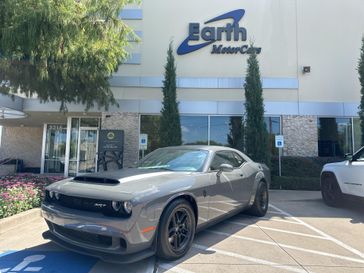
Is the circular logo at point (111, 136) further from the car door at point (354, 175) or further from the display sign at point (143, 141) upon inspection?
the car door at point (354, 175)

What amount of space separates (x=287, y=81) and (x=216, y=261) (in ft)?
36.7

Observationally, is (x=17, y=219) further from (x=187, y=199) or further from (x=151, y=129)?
(x=151, y=129)

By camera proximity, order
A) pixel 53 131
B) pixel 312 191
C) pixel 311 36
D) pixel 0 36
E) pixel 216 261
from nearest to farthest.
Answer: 1. pixel 216 261
2. pixel 0 36
3. pixel 312 191
4. pixel 311 36
5. pixel 53 131

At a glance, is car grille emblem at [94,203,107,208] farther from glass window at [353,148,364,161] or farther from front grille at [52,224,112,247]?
glass window at [353,148,364,161]

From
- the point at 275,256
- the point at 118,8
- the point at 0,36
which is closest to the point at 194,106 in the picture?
the point at 118,8

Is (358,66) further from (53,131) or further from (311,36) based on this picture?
(53,131)

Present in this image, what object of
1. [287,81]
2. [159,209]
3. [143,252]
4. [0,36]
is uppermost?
[287,81]

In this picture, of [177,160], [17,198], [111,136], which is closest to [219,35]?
[111,136]

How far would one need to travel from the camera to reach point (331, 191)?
767 cm

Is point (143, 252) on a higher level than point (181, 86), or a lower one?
lower

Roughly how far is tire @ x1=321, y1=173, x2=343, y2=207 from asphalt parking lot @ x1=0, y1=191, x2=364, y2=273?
1.29 m

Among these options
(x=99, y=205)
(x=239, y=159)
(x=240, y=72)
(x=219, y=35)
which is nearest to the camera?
(x=99, y=205)

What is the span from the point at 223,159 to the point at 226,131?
7988 millimetres

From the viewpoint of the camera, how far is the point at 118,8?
694 centimetres
